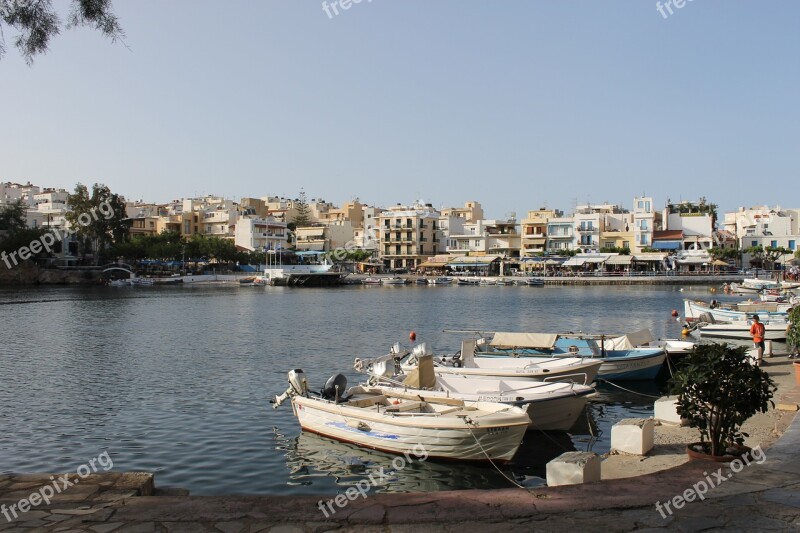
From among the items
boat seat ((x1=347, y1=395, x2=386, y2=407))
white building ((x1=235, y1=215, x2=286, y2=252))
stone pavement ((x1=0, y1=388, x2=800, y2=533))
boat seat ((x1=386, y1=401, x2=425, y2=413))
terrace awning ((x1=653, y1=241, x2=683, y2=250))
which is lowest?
boat seat ((x1=347, y1=395, x2=386, y2=407))

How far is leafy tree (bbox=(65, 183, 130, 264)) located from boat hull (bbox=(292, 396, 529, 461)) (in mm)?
90320

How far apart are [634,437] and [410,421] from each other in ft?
14.6

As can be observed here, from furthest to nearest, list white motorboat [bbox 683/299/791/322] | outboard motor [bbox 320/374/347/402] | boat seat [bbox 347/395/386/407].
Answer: white motorboat [bbox 683/299/791/322] < outboard motor [bbox 320/374/347/402] < boat seat [bbox 347/395/386/407]

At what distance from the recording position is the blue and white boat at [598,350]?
20.2 metres

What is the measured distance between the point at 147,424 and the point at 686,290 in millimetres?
71318

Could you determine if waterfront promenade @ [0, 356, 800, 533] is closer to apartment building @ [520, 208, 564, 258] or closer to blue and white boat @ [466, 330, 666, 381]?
blue and white boat @ [466, 330, 666, 381]

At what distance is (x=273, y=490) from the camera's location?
11898 mm

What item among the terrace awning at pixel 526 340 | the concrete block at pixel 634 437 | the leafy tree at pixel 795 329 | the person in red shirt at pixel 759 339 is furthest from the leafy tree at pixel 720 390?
the terrace awning at pixel 526 340

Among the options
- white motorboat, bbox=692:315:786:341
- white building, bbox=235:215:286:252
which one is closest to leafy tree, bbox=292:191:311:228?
white building, bbox=235:215:286:252

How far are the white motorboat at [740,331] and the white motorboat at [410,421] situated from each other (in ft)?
61.0

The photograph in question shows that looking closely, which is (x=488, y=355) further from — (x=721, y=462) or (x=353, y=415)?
(x=721, y=462)

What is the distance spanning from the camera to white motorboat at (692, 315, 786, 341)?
2731 cm

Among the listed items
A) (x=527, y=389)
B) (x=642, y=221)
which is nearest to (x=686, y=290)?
(x=642, y=221)

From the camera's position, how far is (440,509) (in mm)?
6348
